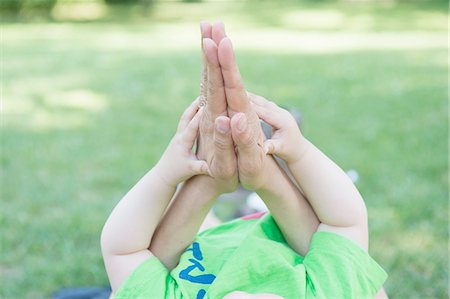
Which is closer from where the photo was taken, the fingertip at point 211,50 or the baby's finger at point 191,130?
the fingertip at point 211,50

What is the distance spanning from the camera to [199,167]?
151cm

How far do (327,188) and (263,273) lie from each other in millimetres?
272

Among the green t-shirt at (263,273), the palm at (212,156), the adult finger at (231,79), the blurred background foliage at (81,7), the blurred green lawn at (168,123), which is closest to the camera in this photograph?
the adult finger at (231,79)

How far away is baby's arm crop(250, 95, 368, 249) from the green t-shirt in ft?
0.15

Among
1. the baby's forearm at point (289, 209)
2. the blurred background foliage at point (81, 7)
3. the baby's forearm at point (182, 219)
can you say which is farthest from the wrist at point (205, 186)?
the blurred background foliage at point (81, 7)

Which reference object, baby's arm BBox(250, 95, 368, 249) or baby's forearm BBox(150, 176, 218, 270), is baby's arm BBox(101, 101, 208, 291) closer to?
baby's forearm BBox(150, 176, 218, 270)

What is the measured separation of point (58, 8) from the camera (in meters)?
13.3

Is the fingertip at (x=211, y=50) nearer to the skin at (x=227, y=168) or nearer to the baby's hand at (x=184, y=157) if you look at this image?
the skin at (x=227, y=168)

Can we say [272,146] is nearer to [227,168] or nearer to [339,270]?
[227,168]

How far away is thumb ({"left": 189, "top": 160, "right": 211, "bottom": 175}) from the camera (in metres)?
1.51

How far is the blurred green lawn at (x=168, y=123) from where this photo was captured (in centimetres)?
283

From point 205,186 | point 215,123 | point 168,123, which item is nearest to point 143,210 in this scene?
point 205,186

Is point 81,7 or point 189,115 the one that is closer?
point 189,115

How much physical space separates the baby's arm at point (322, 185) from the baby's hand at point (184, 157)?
0.52 ft
